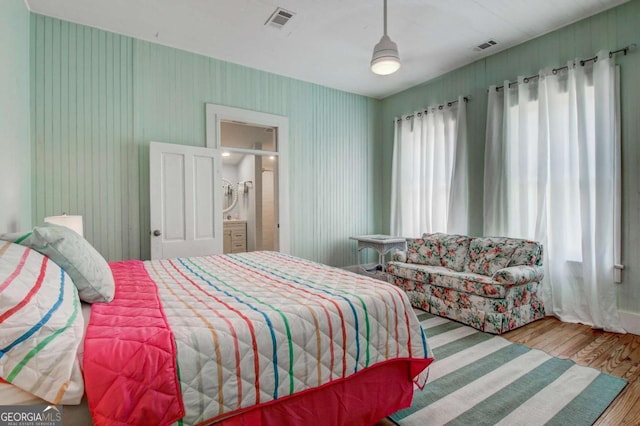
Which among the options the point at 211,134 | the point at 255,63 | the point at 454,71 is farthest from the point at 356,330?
the point at 454,71

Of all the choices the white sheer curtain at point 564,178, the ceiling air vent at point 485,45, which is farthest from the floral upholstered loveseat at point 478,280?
the ceiling air vent at point 485,45

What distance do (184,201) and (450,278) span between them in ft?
9.85

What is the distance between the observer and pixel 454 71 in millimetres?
4281

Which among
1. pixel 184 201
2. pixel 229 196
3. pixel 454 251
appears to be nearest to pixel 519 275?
pixel 454 251

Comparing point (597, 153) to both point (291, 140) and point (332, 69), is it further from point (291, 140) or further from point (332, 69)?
point (291, 140)

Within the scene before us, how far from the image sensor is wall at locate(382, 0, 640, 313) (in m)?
2.82

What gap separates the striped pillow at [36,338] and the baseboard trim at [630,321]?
3.94 meters

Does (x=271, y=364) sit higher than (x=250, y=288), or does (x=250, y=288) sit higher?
(x=250, y=288)

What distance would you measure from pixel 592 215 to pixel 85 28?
17.4 feet

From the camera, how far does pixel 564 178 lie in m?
3.21

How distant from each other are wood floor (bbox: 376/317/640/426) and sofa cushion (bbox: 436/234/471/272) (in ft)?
2.89

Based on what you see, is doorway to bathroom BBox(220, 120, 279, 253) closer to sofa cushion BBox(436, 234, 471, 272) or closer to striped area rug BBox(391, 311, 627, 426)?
sofa cushion BBox(436, 234, 471, 272)

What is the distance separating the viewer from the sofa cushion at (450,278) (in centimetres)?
288

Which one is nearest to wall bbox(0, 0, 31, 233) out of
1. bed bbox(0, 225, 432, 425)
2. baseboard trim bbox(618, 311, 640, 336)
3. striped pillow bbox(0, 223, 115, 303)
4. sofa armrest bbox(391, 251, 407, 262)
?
striped pillow bbox(0, 223, 115, 303)
